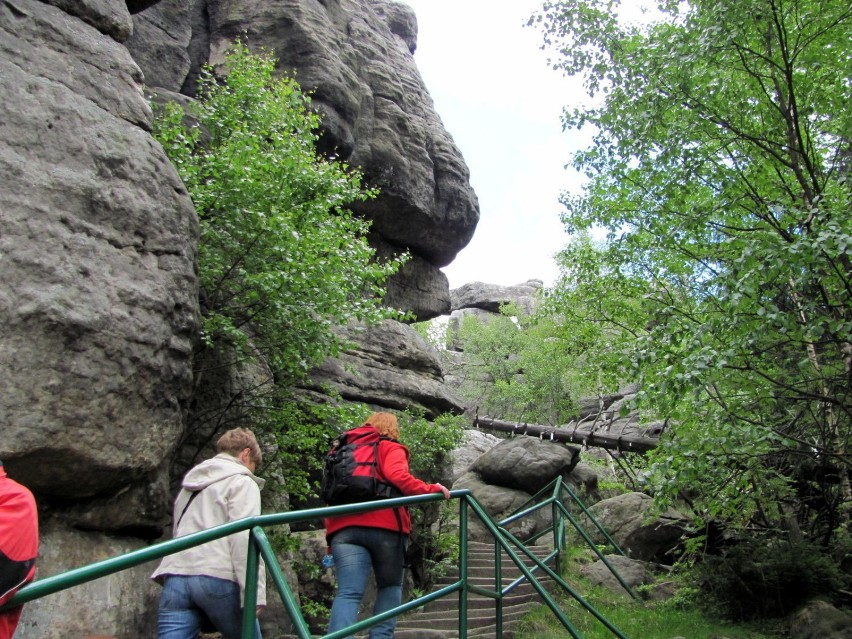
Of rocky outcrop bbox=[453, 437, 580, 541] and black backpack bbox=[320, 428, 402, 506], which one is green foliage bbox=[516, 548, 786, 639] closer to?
black backpack bbox=[320, 428, 402, 506]

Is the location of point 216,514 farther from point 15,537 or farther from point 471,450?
point 471,450

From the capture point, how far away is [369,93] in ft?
61.5

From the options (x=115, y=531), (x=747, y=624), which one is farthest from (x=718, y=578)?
(x=115, y=531)

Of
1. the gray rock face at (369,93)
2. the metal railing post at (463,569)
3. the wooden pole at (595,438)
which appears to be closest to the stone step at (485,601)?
the metal railing post at (463,569)

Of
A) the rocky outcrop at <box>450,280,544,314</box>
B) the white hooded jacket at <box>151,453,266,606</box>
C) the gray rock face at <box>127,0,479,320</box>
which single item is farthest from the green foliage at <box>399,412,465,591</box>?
the rocky outcrop at <box>450,280,544,314</box>

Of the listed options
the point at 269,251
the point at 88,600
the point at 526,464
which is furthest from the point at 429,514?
the point at 88,600

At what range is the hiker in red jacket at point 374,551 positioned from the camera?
4344 mm

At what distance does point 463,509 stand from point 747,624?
19.7 ft

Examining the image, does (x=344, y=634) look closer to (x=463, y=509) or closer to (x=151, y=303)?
(x=463, y=509)

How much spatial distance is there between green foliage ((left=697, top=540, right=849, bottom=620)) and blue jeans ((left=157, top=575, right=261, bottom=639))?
23.7 ft

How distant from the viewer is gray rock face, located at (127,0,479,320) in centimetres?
1551

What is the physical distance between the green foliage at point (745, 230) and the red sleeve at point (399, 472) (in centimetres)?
299

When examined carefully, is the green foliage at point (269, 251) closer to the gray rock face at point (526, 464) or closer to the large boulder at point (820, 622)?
the large boulder at point (820, 622)

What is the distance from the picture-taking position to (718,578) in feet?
29.3
